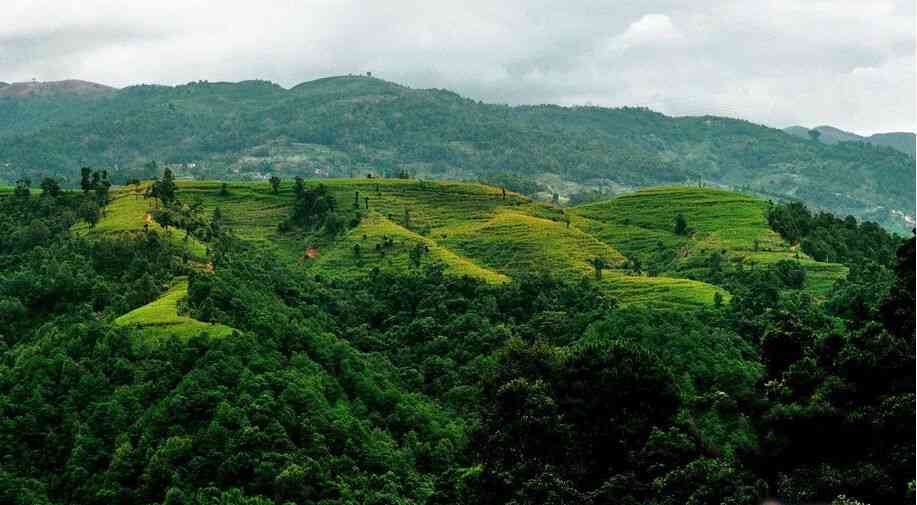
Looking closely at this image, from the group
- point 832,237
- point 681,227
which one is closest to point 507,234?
point 681,227

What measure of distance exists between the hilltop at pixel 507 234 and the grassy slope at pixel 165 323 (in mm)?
19680

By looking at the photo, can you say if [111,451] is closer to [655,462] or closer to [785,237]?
[655,462]

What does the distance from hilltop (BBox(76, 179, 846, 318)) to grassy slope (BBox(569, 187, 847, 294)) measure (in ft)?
0.50

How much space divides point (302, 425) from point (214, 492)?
7999 mm

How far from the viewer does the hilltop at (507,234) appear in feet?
366

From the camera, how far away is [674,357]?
237 feet

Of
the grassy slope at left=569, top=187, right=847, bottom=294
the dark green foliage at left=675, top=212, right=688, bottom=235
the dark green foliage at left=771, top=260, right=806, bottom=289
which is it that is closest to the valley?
the grassy slope at left=569, top=187, right=847, bottom=294

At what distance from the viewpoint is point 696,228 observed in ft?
452

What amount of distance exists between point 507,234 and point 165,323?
61552mm

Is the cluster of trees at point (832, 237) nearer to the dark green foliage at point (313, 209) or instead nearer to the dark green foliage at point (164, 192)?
the dark green foliage at point (313, 209)

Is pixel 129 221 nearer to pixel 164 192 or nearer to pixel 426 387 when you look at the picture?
pixel 164 192

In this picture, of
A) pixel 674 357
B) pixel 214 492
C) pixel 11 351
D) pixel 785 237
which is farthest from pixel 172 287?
pixel 785 237

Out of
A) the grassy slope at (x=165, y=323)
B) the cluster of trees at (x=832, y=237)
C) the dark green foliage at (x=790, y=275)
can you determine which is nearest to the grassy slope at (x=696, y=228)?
the dark green foliage at (x=790, y=275)

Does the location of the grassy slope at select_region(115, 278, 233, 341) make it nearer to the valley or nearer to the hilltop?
Result: the valley
